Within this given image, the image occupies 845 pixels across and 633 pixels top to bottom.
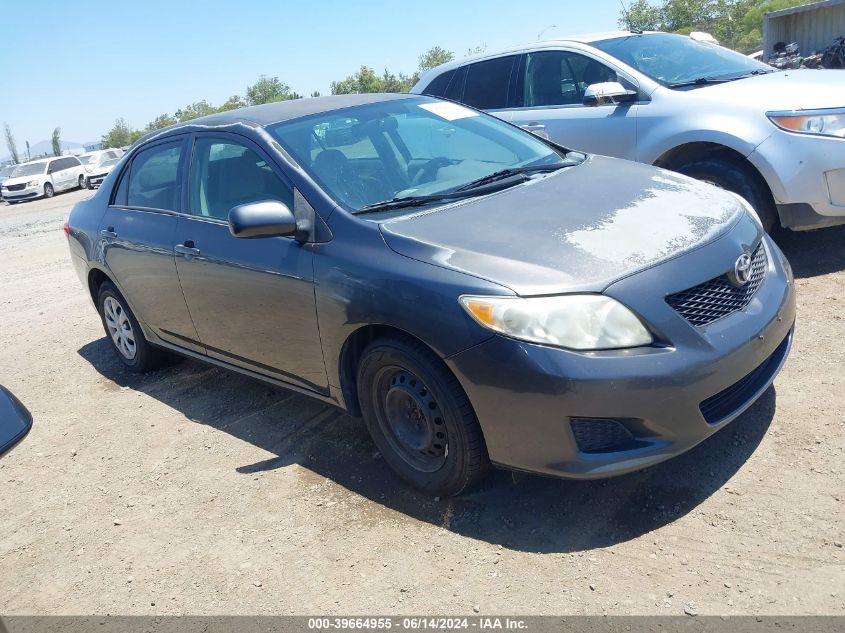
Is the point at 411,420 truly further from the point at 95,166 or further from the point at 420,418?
the point at 95,166

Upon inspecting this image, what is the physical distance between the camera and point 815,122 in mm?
4961

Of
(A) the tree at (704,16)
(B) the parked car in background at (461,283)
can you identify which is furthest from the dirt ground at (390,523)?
(A) the tree at (704,16)

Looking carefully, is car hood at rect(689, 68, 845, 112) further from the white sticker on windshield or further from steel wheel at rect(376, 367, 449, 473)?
steel wheel at rect(376, 367, 449, 473)

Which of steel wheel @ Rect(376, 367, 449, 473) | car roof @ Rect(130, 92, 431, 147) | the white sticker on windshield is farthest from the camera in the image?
the white sticker on windshield

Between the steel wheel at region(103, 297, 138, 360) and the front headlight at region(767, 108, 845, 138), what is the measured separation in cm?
477

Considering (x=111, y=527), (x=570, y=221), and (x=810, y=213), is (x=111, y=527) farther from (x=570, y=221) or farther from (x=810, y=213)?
(x=810, y=213)

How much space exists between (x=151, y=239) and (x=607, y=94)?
3.58m

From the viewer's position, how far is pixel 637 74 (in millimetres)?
5965

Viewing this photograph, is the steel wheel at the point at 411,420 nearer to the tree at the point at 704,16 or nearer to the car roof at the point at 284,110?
the car roof at the point at 284,110

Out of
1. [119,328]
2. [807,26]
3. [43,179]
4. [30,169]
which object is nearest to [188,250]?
[119,328]

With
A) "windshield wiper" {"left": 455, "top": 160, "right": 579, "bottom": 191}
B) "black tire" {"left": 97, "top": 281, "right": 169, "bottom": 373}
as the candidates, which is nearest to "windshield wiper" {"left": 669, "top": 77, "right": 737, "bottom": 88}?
"windshield wiper" {"left": 455, "top": 160, "right": 579, "bottom": 191}

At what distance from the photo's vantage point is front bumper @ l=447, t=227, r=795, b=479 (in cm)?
266

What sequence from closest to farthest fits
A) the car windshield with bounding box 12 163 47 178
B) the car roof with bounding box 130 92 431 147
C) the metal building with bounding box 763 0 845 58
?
the car roof with bounding box 130 92 431 147 → the metal building with bounding box 763 0 845 58 → the car windshield with bounding box 12 163 47 178

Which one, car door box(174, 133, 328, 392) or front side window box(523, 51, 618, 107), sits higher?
front side window box(523, 51, 618, 107)
